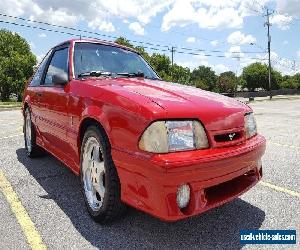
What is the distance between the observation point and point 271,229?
10.2ft

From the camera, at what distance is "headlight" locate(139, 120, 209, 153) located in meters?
2.63

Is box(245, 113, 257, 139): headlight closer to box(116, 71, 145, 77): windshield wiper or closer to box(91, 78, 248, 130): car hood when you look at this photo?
box(91, 78, 248, 130): car hood

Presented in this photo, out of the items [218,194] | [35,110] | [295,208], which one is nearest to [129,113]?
[218,194]

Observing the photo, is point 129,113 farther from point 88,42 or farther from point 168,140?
point 88,42

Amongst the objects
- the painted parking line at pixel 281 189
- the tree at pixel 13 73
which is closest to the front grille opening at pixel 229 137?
the painted parking line at pixel 281 189

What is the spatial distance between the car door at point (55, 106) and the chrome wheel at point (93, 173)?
22.0 inches

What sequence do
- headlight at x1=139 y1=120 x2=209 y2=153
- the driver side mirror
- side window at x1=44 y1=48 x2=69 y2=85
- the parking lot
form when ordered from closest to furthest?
headlight at x1=139 y1=120 x2=209 y2=153 < the parking lot < the driver side mirror < side window at x1=44 y1=48 x2=69 y2=85

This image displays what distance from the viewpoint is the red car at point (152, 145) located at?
2.60 metres

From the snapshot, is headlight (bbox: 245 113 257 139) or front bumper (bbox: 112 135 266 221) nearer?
front bumper (bbox: 112 135 266 221)

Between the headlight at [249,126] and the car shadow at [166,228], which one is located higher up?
the headlight at [249,126]

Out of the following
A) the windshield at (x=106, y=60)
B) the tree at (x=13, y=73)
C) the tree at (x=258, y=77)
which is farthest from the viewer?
the tree at (x=258, y=77)

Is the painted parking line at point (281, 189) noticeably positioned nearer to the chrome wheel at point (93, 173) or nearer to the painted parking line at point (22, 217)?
the chrome wheel at point (93, 173)

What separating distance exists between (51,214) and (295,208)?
230 cm

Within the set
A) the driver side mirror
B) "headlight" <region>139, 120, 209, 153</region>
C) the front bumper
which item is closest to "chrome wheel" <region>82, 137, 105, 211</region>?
the front bumper
